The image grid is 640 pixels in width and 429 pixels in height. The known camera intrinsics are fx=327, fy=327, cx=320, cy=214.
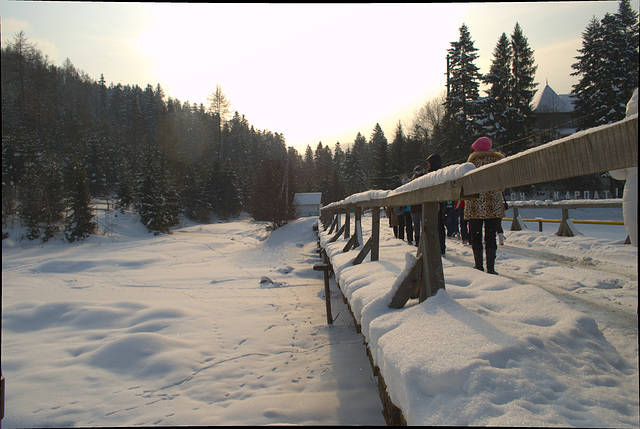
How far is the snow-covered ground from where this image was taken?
4.69ft

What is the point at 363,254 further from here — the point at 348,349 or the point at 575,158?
the point at 575,158

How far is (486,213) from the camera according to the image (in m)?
4.07

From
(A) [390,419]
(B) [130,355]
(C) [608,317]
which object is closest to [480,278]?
(C) [608,317]

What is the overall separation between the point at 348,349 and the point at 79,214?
2371cm

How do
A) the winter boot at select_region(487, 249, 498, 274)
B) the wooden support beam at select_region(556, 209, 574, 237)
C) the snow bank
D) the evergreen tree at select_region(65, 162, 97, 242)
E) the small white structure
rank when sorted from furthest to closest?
the small white structure, the evergreen tree at select_region(65, 162, 97, 242), the wooden support beam at select_region(556, 209, 574, 237), the winter boot at select_region(487, 249, 498, 274), the snow bank

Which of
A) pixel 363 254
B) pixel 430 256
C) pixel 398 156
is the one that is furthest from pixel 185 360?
pixel 398 156

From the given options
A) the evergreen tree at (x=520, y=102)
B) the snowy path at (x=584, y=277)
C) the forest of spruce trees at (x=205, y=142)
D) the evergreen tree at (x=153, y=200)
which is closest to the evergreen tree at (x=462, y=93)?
the forest of spruce trees at (x=205, y=142)

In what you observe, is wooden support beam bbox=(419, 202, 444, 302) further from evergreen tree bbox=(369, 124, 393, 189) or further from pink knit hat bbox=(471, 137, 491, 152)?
evergreen tree bbox=(369, 124, 393, 189)

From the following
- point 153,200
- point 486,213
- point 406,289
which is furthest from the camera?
point 153,200

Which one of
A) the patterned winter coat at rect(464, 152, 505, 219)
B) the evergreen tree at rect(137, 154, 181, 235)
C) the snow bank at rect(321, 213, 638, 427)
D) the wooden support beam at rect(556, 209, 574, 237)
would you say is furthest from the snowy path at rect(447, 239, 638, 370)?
the evergreen tree at rect(137, 154, 181, 235)

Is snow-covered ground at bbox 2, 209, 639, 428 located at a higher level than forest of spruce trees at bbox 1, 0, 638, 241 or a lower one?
lower

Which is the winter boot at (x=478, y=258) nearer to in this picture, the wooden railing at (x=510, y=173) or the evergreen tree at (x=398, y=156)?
the wooden railing at (x=510, y=173)

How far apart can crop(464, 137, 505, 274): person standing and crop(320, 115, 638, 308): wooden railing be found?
1.26 meters

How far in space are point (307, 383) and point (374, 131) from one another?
69.7m
